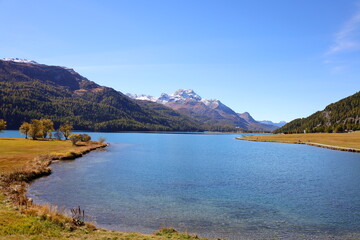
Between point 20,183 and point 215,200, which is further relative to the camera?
point 20,183

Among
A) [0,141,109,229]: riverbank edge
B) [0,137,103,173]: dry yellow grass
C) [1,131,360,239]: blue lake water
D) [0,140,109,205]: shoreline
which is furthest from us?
[0,137,103,173]: dry yellow grass

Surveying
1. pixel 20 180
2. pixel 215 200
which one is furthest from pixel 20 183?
pixel 215 200

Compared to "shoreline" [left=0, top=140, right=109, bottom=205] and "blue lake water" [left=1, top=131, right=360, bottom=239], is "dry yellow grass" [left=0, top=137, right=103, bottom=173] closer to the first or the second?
"shoreline" [left=0, top=140, right=109, bottom=205]

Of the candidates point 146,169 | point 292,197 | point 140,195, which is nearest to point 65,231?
point 140,195

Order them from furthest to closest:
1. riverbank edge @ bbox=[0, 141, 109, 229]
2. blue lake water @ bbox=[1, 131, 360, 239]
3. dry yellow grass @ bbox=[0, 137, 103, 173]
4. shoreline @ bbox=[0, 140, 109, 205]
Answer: dry yellow grass @ bbox=[0, 137, 103, 173] < shoreline @ bbox=[0, 140, 109, 205] < riverbank edge @ bbox=[0, 141, 109, 229] < blue lake water @ bbox=[1, 131, 360, 239]

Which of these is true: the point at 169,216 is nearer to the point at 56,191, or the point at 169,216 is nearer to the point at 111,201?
the point at 111,201

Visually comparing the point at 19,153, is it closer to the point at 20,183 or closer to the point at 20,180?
the point at 20,180

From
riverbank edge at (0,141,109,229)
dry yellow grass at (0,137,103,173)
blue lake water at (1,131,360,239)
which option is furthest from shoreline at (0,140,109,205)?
dry yellow grass at (0,137,103,173)

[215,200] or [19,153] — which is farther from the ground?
[19,153]

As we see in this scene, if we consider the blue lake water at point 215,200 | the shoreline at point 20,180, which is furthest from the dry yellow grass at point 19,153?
the blue lake water at point 215,200

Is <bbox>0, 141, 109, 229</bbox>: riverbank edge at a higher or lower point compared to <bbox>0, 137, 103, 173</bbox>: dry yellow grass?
lower

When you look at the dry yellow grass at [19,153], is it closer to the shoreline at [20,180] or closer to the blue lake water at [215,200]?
the shoreline at [20,180]

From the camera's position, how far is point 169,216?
115ft

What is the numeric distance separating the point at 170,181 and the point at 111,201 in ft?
63.1
